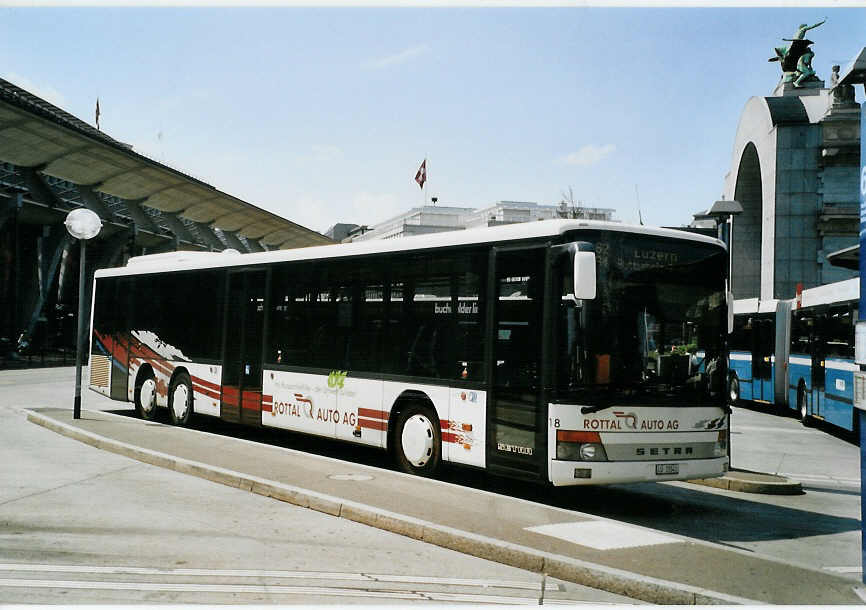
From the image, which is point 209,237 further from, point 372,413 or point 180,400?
point 372,413

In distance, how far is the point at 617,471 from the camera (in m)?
8.81

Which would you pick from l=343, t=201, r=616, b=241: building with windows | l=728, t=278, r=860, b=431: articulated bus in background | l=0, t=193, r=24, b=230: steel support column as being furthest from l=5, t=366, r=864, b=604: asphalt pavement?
l=343, t=201, r=616, b=241: building with windows

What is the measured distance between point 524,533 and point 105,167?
1671 inches

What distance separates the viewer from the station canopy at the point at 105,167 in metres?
36.8

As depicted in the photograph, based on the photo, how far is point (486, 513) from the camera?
8352 millimetres

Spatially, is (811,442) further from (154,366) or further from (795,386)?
(154,366)

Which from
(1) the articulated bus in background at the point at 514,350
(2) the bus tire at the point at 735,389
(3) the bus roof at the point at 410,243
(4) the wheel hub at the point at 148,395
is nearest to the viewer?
(1) the articulated bus in background at the point at 514,350

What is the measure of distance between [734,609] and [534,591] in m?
1.38

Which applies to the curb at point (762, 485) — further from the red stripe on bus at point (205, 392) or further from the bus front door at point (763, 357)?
the bus front door at point (763, 357)

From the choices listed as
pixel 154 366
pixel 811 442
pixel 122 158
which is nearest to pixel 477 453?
pixel 154 366

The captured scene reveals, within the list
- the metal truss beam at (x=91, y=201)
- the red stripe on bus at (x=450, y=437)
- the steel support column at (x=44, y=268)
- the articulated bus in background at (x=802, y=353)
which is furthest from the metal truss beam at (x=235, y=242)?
the red stripe on bus at (x=450, y=437)

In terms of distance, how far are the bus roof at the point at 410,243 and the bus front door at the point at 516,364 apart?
0.26 meters

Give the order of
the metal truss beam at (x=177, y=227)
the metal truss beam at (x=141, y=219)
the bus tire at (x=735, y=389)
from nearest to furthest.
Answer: the bus tire at (x=735, y=389), the metal truss beam at (x=141, y=219), the metal truss beam at (x=177, y=227)

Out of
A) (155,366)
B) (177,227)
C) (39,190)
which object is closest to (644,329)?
(155,366)
